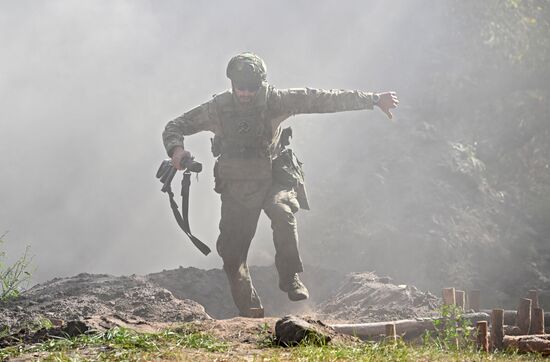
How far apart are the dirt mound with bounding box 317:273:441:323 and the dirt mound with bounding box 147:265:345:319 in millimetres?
476

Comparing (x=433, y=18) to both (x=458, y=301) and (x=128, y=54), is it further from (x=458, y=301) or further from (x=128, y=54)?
(x=458, y=301)

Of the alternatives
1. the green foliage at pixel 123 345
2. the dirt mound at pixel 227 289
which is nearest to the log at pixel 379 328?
the green foliage at pixel 123 345

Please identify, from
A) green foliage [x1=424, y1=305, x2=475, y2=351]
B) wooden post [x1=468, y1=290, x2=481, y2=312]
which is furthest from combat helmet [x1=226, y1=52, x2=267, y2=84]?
wooden post [x1=468, y1=290, x2=481, y2=312]

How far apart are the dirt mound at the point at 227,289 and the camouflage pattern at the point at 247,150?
10.7 ft

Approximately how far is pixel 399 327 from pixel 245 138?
2.14 metres

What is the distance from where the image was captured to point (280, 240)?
22.7ft

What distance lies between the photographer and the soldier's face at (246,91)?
7031mm

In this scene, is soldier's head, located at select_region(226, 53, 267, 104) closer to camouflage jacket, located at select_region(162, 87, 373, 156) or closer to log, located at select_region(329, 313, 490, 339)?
camouflage jacket, located at select_region(162, 87, 373, 156)

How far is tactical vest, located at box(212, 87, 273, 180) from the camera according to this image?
710 centimetres

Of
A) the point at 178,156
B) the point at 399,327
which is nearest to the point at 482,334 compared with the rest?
the point at 399,327

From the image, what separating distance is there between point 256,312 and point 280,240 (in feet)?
2.32

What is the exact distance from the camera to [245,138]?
713 centimetres

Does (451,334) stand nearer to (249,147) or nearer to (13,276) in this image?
(249,147)

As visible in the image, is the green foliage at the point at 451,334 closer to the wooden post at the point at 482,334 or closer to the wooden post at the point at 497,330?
the wooden post at the point at 482,334
